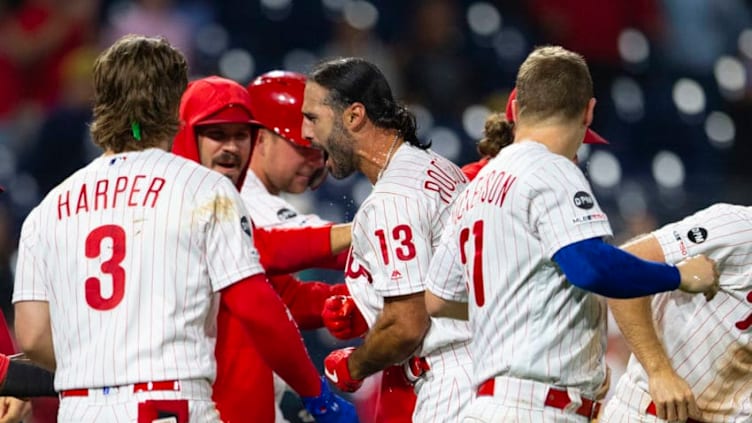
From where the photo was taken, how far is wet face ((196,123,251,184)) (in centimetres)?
457

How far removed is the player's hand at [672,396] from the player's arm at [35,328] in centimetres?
167

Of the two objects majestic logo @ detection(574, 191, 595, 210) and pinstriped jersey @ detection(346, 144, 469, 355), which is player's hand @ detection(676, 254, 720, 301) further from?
pinstriped jersey @ detection(346, 144, 469, 355)

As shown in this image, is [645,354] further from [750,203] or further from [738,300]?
[750,203]

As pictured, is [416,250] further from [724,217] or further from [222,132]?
[222,132]

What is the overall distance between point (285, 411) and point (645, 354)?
2.25 meters

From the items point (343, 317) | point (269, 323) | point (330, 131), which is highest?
point (330, 131)

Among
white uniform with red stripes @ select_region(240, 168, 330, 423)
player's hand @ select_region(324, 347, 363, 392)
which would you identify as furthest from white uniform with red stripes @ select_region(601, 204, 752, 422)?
white uniform with red stripes @ select_region(240, 168, 330, 423)

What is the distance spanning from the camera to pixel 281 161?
5043 mm

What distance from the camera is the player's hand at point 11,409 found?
3.76 metres

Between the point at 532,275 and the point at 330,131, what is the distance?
107 centimetres

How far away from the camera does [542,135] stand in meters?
3.17

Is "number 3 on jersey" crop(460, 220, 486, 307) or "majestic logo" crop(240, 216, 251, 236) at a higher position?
"majestic logo" crop(240, 216, 251, 236)

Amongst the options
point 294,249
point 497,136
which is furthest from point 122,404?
point 497,136

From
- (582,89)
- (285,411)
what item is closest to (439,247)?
(582,89)
